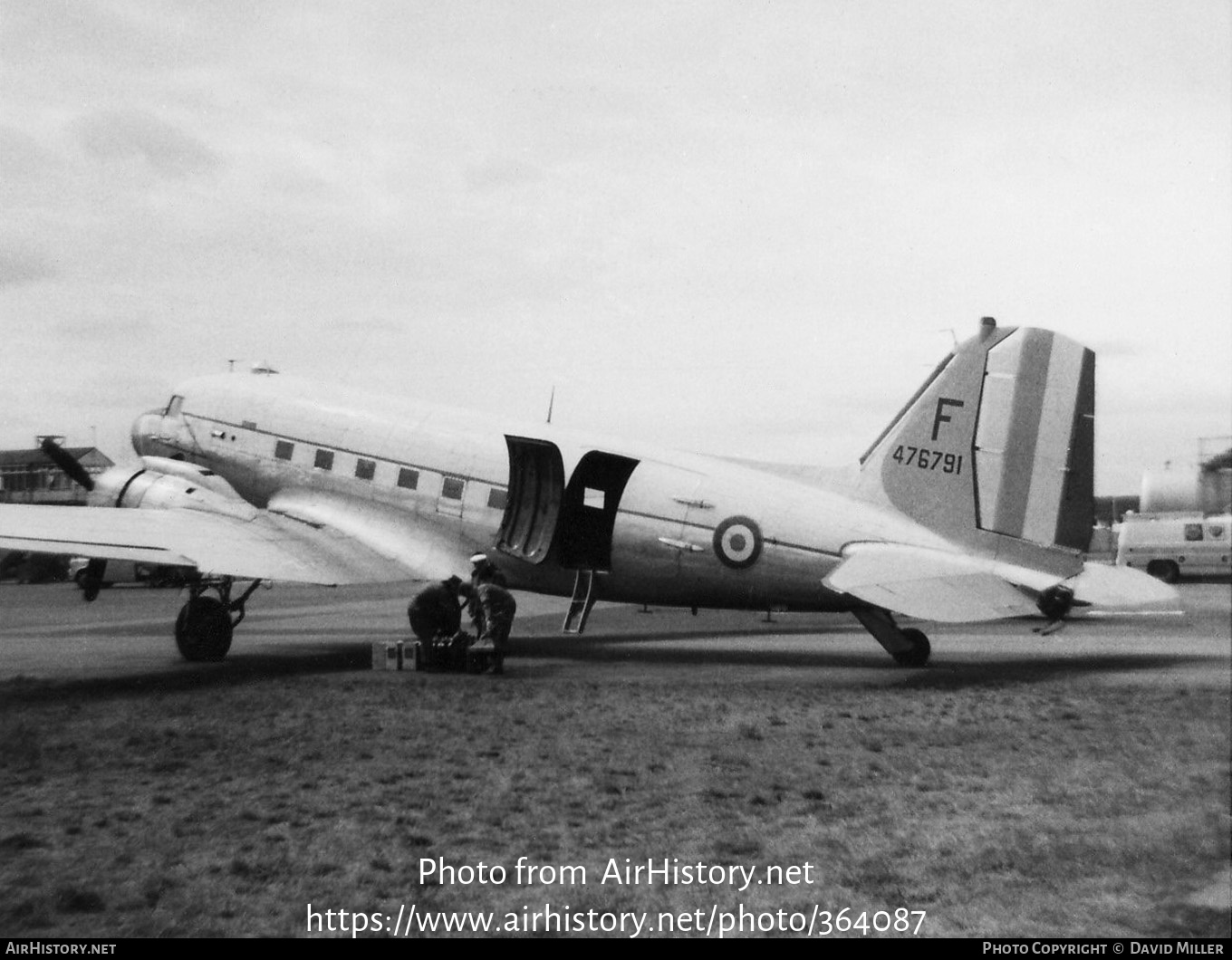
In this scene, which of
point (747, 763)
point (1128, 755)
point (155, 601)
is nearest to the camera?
point (1128, 755)

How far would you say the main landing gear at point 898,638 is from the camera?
1327 cm

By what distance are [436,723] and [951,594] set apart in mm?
5770

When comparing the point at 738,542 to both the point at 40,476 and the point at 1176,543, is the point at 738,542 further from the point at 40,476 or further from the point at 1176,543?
the point at 1176,543

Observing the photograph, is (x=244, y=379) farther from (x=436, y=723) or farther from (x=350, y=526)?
(x=436, y=723)

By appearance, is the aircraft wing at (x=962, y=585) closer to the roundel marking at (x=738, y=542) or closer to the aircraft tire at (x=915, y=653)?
the aircraft tire at (x=915, y=653)

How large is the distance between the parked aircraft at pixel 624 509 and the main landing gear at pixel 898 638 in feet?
0.08

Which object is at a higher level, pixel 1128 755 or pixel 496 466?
pixel 496 466

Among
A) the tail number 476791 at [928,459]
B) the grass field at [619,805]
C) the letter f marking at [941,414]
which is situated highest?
the letter f marking at [941,414]

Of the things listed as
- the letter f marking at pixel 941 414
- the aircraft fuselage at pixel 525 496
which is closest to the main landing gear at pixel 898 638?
the aircraft fuselage at pixel 525 496

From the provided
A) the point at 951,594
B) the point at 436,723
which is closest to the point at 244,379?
the point at 436,723

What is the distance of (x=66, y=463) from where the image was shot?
1516 cm

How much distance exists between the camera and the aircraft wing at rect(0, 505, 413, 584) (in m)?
12.2

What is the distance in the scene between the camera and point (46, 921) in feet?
13.8

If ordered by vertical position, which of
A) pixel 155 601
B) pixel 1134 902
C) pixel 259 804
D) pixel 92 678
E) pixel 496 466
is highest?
pixel 496 466
